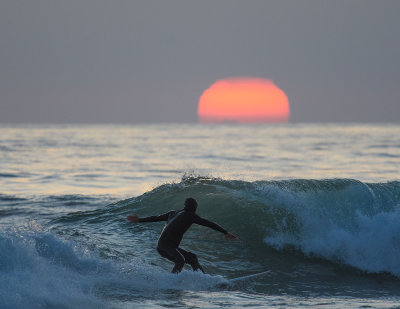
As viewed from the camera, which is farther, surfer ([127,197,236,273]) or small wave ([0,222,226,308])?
surfer ([127,197,236,273])

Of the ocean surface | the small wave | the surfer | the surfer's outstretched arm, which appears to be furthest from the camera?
the surfer

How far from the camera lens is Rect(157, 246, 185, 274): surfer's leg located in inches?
425

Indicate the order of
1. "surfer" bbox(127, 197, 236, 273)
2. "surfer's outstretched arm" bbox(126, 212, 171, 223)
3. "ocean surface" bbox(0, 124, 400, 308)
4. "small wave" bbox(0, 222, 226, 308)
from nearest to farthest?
"small wave" bbox(0, 222, 226, 308), "ocean surface" bbox(0, 124, 400, 308), "surfer's outstretched arm" bbox(126, 212, 171, 223), "surfer" bbox(127, 197, 236, 273)

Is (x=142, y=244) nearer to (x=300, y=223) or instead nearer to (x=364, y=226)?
(x=300, y=223)

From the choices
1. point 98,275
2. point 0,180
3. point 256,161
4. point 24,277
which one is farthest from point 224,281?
point 256,161

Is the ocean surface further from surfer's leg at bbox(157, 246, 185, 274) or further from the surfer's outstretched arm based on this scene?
the surfer's outstretched arm

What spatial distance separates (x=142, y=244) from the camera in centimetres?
1413

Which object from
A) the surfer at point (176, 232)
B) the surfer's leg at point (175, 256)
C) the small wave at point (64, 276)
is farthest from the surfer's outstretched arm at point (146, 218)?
the small wave at point (64, 276)

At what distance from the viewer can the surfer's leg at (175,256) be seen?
10797mm

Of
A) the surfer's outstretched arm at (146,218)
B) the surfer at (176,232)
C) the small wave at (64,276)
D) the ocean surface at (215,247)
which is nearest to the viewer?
the small wave at (64,276)

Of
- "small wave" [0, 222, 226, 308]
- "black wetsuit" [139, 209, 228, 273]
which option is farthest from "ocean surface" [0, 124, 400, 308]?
"black wetsuit" [139, 209, 228, 273]

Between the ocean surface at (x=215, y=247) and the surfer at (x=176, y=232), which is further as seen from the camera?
the surfer at (x=176, y=232)

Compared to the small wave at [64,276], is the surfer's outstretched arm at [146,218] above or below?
above

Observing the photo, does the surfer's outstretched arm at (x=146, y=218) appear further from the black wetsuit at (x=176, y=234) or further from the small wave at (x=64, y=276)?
the small wave at (x=64, y=276)
